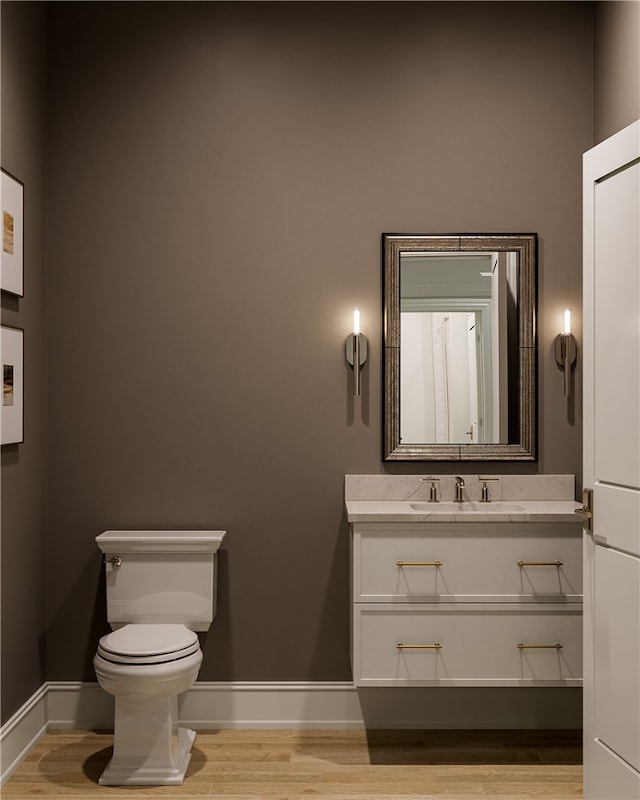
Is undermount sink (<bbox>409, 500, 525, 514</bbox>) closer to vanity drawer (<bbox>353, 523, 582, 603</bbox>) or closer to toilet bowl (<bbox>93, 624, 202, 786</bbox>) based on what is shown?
vanity drawer (<bbox>353, 523, 582, 603</bbox>)

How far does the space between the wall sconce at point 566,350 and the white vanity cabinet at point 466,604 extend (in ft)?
2.20

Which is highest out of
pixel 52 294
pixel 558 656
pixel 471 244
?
pixel 471 244

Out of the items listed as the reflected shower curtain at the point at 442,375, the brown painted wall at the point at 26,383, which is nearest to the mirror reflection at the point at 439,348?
the reflected shower curtain at the point at 442,375

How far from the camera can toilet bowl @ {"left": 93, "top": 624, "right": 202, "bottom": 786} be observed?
251cm

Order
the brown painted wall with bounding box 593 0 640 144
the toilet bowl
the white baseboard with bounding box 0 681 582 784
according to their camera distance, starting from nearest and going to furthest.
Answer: the toilet bowl → the brown painted wall with bounding box 593 0 640 144 → the white baseboard with bounding box 0 681 582 784

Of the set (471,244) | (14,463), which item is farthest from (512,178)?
(14,463)

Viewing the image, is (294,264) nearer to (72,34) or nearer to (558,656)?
(72,34)

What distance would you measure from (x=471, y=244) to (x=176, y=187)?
124 cm

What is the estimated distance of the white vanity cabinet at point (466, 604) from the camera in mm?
2709

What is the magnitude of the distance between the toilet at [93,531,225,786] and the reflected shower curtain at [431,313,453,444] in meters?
1.00

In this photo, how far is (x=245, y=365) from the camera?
3.11 meters

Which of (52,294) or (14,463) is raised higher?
(52,294)

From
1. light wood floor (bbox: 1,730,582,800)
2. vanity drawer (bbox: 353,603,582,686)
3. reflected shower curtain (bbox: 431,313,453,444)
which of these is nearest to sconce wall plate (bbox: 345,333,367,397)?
reflected shower curtain (bbox: 431,313,453,444)

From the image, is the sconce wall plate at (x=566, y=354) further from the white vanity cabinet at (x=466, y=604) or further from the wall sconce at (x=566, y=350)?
the white vanity cabinet at (x=466, y=604)
